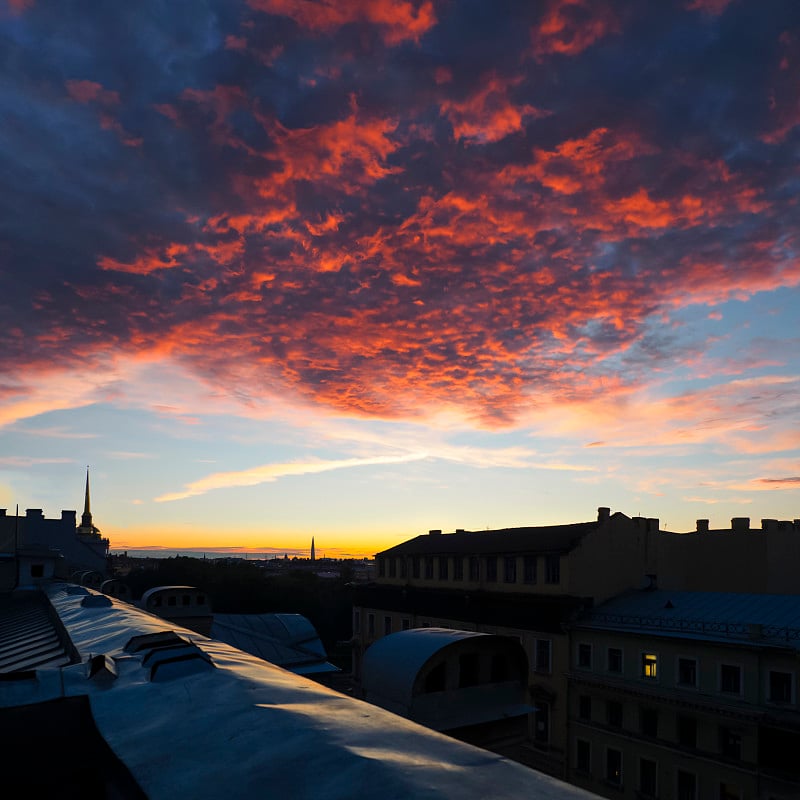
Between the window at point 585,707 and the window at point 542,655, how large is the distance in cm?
301

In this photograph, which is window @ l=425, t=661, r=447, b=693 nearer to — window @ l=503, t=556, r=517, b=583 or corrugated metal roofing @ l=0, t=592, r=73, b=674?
corrugated metal roofing @ l=0, t=592, r=73, b=674

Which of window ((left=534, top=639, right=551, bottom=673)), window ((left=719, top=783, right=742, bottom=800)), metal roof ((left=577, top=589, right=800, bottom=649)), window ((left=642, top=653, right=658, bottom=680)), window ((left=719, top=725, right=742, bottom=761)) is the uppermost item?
metal roof ((left=577, top=589, right=800, bottom=649))

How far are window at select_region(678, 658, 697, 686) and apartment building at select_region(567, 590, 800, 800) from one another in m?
0.05

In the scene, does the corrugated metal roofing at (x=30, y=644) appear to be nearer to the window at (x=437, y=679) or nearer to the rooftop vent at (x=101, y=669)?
the rooftop vent at (x=101, y=669)

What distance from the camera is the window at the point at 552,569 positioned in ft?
142

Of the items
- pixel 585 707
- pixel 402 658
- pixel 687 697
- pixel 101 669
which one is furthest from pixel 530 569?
pixel 101 669

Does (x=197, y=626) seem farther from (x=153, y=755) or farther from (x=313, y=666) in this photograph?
(x=153, y=755)

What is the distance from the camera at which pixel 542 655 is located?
→ 41.9 m

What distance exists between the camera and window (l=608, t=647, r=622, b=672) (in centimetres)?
3697

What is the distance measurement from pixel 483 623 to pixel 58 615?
110ft

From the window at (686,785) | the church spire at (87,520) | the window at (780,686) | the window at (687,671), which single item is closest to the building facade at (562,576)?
the window at (686,785)

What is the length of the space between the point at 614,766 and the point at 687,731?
19.3ft

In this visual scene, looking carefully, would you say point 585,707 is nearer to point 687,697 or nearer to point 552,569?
point 687,697

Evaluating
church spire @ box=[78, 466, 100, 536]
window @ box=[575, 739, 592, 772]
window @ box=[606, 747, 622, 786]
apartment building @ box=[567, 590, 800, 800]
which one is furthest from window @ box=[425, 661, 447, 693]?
church spire @ box=[78, 466, 100, 536]
